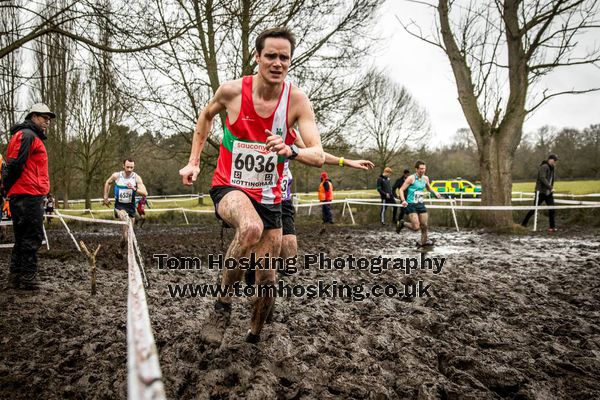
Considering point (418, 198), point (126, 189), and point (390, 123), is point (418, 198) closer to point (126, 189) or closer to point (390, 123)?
point (126, 189)

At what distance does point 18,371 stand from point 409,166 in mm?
30528

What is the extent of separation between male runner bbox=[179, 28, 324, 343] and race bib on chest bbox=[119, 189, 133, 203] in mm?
5778

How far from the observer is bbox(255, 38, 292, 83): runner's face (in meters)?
3.15

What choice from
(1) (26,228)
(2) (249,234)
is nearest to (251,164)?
(2) (249,234)

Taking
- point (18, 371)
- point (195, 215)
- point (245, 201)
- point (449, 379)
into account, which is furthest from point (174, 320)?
point (195, 215)

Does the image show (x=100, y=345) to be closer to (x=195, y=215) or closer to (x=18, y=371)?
(x=18, y=371)

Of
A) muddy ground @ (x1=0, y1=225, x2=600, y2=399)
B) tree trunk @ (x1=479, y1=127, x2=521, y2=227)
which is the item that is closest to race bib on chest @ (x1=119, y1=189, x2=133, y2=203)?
muddy ground @ (x1=0, y1=225, x2=600, y2=399)

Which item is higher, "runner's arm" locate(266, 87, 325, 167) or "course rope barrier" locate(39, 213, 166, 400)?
"runner's arm" locate(266, 87, 325, 167)

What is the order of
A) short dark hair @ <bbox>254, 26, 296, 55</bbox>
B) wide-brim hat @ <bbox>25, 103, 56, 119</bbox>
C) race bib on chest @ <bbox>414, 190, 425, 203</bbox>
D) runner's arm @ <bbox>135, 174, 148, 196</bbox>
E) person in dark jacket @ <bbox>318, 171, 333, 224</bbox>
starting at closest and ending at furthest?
short dark hair @ <bbox>254, 26, 296, 55</bbox>
wide-brim hat @ <bbox>25, 103, 56, 119</bbox>
runner's arm @ <bbox>135, 174, 148, 196</bbox>
race bib on chest @ <bbox>414, 190, 425, 203</bbox>
person in dark jacket @ <bbox>318, 171, 333, 224</bbox>

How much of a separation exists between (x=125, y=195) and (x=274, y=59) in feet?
20.9

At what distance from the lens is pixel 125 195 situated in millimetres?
8500

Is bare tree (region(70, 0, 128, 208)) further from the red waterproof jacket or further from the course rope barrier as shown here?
the course rope barrier

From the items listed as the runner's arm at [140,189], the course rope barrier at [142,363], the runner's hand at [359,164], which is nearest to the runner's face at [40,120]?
the runner's arm at [140,189]

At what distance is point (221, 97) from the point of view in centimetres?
338
